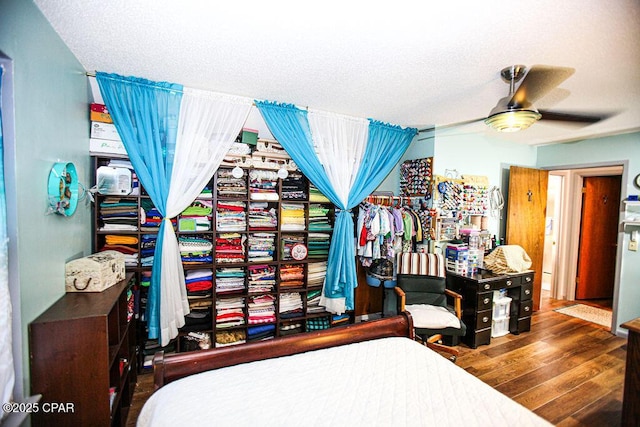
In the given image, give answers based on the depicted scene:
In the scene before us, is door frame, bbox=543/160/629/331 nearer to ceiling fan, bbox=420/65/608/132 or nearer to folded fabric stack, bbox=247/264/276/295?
ceiling fan, bbox=420/65/608/132

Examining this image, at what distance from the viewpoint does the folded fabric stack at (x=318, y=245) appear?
10.3 ft

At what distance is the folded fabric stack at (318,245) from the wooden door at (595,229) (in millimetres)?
4648

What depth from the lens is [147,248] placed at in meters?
2.50

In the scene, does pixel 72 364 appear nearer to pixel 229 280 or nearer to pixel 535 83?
pixel 229 280

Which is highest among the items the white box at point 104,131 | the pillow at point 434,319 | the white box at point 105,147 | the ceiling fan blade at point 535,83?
the ceiling fan blade at point 535,83

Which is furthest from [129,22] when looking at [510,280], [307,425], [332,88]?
[510,280]

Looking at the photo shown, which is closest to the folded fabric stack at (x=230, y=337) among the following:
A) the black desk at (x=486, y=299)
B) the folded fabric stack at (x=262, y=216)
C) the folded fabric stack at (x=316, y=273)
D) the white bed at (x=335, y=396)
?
the folded fabric stack at (x=316, y=273)

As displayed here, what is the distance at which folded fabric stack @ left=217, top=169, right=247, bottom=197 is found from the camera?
2.69m

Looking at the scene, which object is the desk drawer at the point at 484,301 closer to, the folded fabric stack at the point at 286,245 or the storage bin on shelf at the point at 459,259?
the storage bin on shelf at the point at 459,259

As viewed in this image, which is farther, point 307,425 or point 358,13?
point 358,13

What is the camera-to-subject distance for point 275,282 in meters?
2.94

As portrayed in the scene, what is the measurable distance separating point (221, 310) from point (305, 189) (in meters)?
1.51

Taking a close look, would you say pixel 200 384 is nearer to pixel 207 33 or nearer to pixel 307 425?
pixel 307 425

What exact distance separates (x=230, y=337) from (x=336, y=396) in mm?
1800
